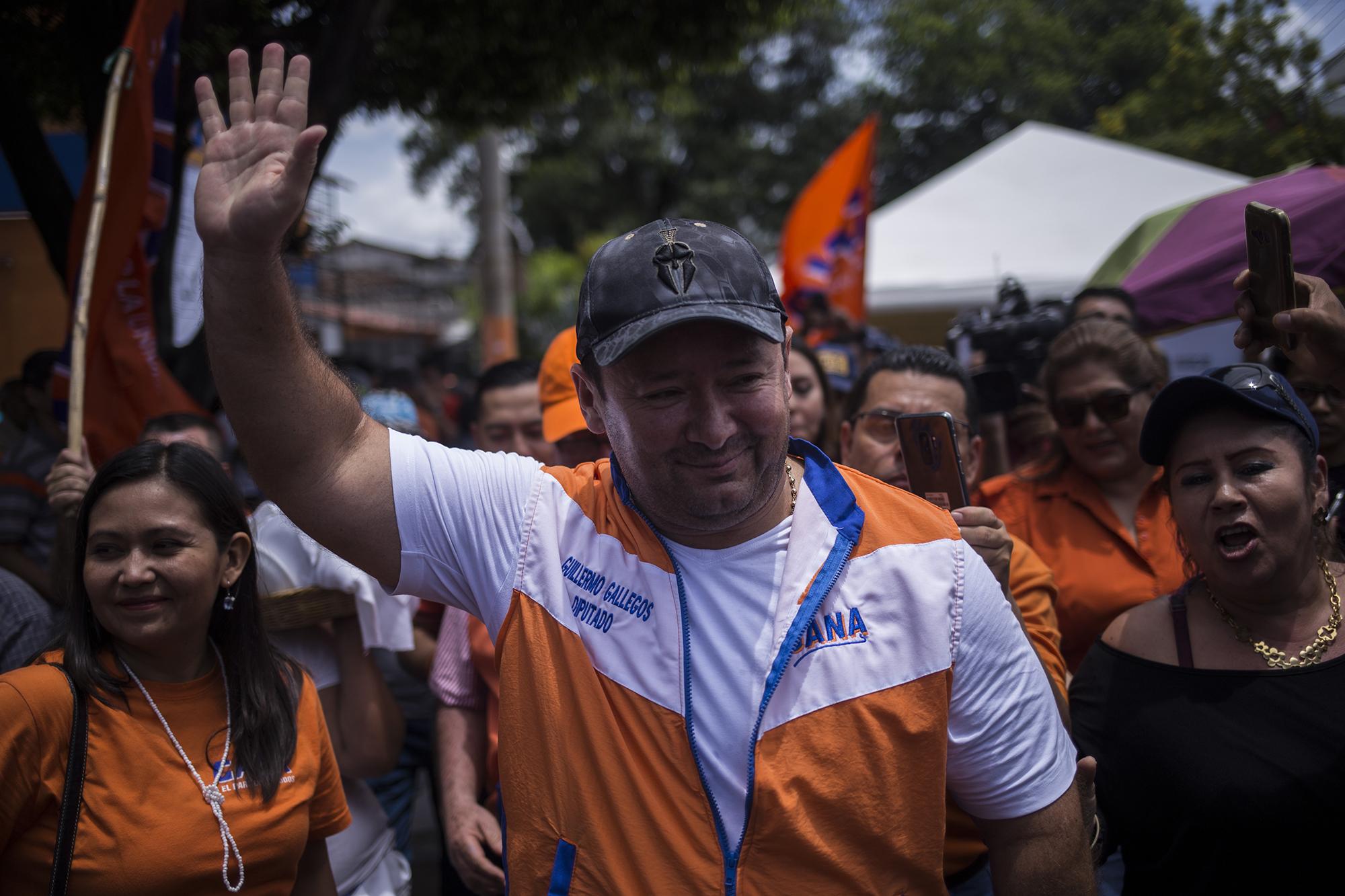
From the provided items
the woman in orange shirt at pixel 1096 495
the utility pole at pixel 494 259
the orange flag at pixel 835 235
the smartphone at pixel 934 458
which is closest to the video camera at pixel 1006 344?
the woman in orange shirt at pixel 1096 495

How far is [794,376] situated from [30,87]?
5.45m

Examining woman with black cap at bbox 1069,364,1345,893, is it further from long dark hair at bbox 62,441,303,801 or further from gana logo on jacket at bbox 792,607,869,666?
long dark hair at bbox 62,441,303,801

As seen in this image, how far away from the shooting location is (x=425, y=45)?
7.36 metres

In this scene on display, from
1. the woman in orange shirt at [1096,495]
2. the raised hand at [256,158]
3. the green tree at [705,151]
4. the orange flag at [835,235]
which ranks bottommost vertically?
the woman in orange shirt at [1096,495]

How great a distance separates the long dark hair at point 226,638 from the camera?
2291mm

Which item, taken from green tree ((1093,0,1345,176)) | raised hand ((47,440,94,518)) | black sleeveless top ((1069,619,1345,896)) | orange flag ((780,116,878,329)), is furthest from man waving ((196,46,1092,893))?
orange flag ((780,116,878,329))

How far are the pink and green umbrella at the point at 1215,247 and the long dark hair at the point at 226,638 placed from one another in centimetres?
347

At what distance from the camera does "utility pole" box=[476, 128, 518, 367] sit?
12.3 metres

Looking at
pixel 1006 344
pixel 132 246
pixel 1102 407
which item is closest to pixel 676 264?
pixel 1102 407

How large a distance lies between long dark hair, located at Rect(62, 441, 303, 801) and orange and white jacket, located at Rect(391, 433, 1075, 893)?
0.89 m

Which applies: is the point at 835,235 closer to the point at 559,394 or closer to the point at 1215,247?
the point at 1215,247

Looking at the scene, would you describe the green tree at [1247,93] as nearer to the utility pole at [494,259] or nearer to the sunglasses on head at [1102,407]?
the sunglasses on head at [1102,407]

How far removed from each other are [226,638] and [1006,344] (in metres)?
3.15

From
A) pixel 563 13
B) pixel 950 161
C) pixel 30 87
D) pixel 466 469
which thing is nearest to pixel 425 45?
pixel 563 13
